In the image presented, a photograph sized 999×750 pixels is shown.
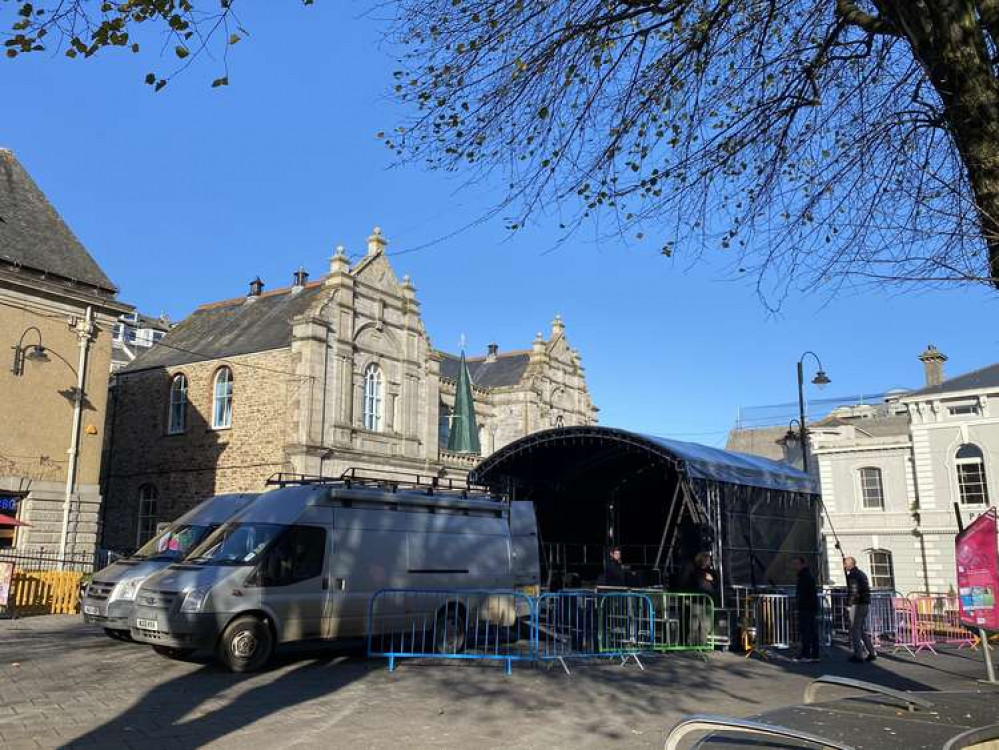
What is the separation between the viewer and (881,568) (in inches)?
1363

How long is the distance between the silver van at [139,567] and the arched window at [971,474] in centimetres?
2933

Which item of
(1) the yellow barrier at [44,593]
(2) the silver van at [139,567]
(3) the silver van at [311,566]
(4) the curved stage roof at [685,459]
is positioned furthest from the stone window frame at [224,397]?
(3) the silver van at [311,566]

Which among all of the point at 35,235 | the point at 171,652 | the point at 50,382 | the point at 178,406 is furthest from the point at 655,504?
the point at 178,406

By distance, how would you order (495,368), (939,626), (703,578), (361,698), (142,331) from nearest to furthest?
(361,698), (703,578), (939,626), (495,368), (142,331)

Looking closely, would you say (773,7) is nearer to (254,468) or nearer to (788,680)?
(788,680)

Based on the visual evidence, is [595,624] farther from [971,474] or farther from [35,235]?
[971,474]

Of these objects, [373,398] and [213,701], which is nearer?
[213,701]

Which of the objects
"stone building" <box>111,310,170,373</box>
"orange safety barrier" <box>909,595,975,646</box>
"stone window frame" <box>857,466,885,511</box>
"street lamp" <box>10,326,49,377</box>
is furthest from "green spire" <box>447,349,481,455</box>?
"stone building" <box>111,310,170,373</box>

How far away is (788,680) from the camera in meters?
11.6

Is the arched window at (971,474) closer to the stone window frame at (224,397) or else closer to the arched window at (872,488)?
the arched window at (872,488)

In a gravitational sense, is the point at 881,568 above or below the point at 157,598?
above

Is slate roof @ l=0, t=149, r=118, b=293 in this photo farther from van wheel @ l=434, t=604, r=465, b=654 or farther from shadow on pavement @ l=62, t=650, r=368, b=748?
van wheel @ l=434, t=604, r=465, b=654

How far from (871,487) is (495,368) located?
2130 centimetres

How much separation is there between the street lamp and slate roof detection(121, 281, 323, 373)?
10.3m
